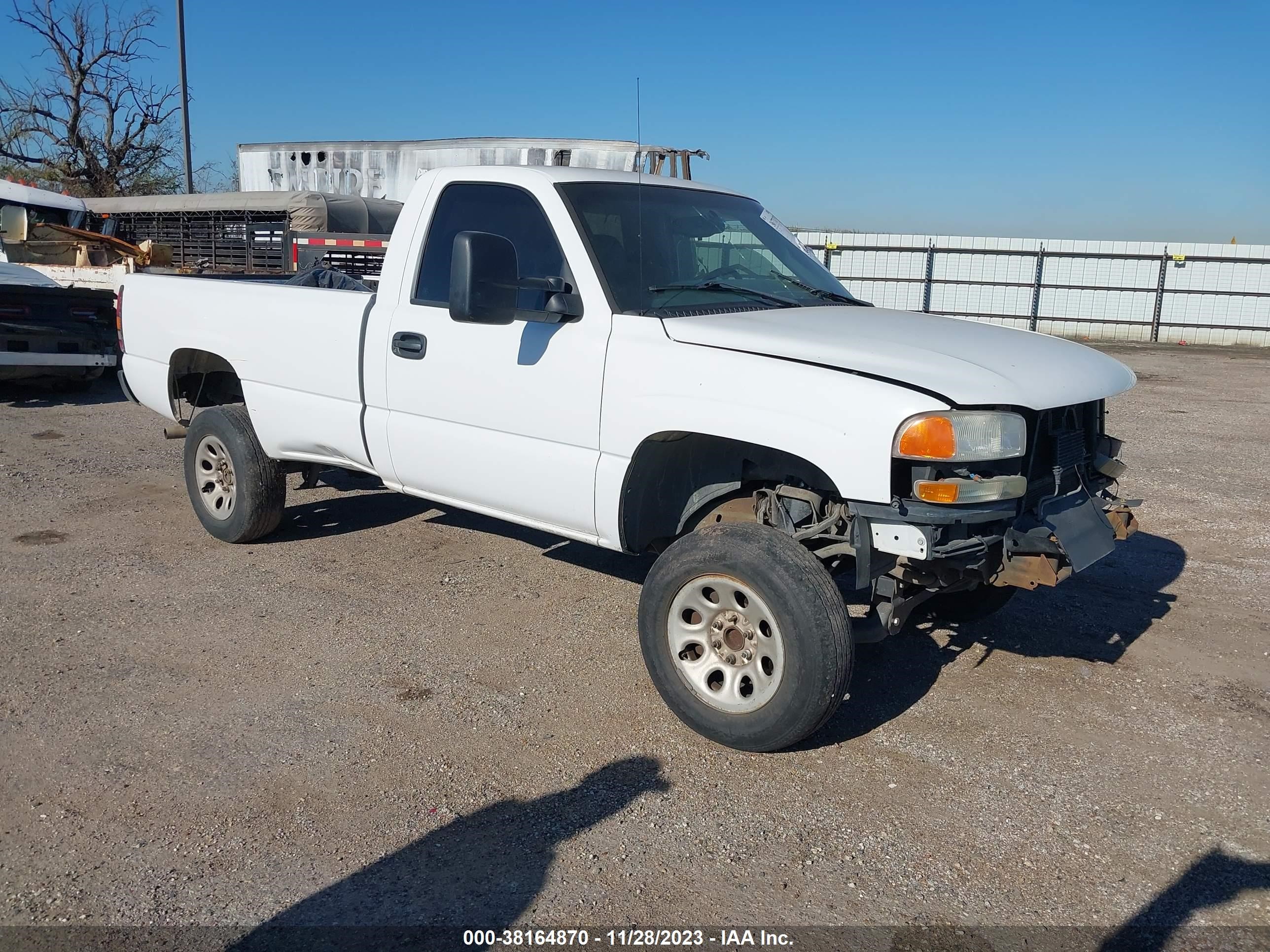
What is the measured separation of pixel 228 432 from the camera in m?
5.97

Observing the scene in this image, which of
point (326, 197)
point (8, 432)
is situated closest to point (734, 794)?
point (8, 432)

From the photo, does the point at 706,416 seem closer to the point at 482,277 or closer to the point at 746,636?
the point at 746,636

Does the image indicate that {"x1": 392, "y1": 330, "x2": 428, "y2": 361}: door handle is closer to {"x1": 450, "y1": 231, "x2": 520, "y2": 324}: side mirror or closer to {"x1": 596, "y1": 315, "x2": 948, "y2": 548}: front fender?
{"x1": 450, "y1": 231, "x2": 520, "y2": 324}: side mirror

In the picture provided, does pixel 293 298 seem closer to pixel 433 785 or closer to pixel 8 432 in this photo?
pixel 433 785

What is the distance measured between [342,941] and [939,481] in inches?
89.0

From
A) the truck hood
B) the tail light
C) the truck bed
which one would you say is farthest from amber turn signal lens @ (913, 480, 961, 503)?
the tail light

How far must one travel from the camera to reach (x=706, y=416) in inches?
152

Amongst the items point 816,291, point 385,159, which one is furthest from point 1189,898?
point 385,159

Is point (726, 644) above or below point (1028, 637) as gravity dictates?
above

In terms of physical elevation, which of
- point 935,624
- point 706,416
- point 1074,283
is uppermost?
point 1074,283

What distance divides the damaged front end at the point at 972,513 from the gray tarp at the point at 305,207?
12349mm

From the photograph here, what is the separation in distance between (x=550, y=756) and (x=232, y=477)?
3.23 m

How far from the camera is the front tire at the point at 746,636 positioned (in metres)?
→ 3.58

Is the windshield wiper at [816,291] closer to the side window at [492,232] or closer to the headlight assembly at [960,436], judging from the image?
the side window at [492,232]
